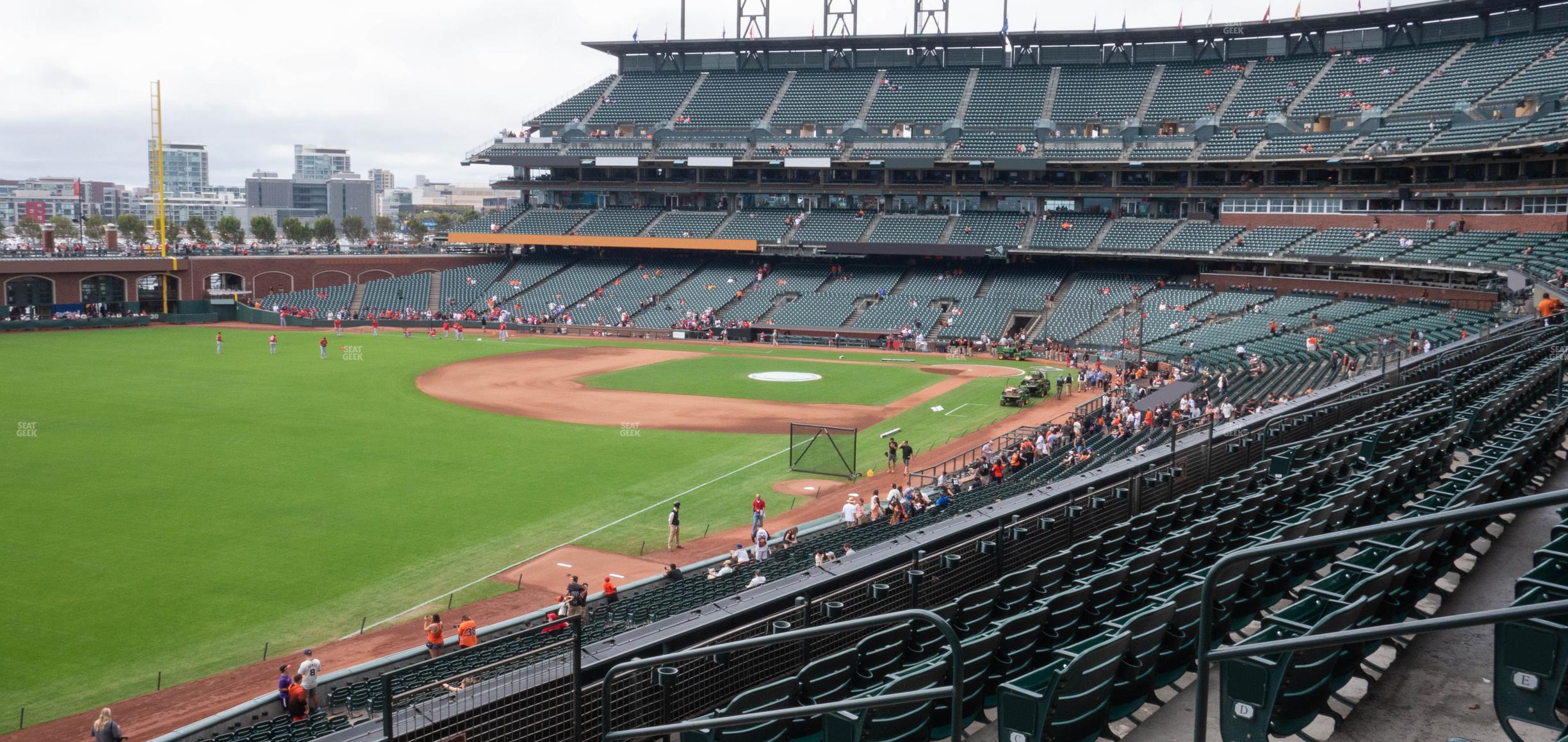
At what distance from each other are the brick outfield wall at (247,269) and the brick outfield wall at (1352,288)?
2252 inches

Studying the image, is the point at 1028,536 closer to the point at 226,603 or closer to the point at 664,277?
the point at 226,603

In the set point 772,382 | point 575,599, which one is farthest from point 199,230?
point 575,599

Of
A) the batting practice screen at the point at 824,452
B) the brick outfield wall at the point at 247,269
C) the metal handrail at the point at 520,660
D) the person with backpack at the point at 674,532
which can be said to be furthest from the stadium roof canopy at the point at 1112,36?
the metal handrail at the point at 520,660

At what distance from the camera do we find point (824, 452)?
115ft

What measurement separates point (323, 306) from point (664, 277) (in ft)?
82.1

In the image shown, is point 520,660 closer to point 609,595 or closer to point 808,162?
point 609,595

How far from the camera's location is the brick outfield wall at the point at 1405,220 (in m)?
49.6

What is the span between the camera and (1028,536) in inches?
503

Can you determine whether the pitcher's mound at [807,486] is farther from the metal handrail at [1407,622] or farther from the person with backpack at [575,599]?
the metal handrail at [1407,622]

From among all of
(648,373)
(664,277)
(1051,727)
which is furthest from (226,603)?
(664,277)

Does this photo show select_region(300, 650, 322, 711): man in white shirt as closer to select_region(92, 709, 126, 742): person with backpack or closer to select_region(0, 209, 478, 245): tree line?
select_region(92, 709, 126, 742): person with backpack

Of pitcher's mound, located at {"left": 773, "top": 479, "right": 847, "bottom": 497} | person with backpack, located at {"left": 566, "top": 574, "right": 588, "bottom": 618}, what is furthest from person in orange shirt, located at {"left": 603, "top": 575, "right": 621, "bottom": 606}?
pitcher's mound, located at {"left": 773, "top": 479, "right": 847, "bottom": 497}

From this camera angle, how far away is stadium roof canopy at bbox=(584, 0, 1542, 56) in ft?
222

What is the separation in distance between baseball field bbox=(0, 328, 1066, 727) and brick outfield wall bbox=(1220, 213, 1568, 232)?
23.9m
